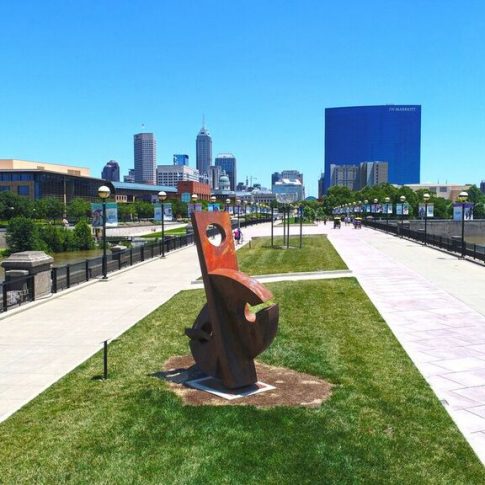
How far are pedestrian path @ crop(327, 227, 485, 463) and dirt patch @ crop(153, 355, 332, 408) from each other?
190 centimetres

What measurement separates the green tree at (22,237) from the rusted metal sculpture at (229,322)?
40.6 metres

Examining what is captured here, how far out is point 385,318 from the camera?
45.8 ft

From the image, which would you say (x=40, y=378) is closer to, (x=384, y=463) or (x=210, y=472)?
(x=210, y=472)

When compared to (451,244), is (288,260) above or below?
below

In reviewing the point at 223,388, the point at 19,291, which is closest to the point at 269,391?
the point at 223,388

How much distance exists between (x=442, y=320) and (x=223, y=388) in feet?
24.1

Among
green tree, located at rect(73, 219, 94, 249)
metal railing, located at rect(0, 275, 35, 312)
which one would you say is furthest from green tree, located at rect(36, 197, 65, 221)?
metal railing, located at rect(0, 275, 35, 312)

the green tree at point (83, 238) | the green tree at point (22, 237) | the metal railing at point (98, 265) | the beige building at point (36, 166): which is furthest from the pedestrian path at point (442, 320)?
the beige building at point (36, 166)

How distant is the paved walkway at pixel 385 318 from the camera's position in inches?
344

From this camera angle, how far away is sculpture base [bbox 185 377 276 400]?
8.37 meters

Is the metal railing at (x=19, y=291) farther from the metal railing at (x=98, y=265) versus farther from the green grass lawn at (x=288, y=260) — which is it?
the green grass lawn at (x=288, y=260)

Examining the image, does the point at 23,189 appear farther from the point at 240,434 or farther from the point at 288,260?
the point at 240,434

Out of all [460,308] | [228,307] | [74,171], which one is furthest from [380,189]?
[228,307]

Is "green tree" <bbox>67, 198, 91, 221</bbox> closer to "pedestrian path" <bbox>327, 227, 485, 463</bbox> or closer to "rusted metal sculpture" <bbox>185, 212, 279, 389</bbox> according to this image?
"pedestrian path" <bbox>327, 227, 485, 463</bbox>
